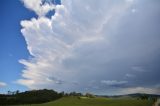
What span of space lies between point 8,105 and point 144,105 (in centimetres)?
7723

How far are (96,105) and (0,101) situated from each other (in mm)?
68796

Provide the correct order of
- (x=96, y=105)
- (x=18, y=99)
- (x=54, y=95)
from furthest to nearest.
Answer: (x=54, y=95) < (x=18, y=99) < (x=96, y=105)

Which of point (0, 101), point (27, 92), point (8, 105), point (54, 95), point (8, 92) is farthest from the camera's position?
point (8, 92)

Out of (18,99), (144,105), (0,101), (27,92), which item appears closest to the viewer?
(144,105)

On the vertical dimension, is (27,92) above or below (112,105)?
above

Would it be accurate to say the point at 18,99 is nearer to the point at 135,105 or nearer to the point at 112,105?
the point at 112,105

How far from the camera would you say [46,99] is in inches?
6073

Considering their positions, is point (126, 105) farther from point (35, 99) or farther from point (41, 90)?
point (41, 90)

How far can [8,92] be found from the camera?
196875 mm

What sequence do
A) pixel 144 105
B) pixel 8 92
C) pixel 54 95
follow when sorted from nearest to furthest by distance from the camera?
pixel 144 105
pixel 54 95
pixel 8 92

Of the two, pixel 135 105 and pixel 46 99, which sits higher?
pixel 46 99

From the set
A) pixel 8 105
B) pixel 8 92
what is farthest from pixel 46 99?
pixel 8 92

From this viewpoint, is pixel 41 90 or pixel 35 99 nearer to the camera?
pixel 35 99

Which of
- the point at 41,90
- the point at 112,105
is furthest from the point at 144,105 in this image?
the point at 41,90
